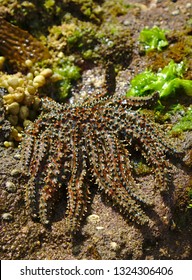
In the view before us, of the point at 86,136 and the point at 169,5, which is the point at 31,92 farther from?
the point at 169,5

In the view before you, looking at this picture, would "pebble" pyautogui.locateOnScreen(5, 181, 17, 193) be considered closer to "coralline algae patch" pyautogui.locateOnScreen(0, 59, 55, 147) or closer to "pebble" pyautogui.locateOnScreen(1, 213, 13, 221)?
"pebble" pyautogui.locateOnScreen(1, 213, 13, 221)

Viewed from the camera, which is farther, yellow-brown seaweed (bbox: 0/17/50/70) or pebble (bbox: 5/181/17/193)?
yellow-brown seaweed (bbox: 0/17/50/70)

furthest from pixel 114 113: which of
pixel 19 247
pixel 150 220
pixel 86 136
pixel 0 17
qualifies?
pixel 0 17

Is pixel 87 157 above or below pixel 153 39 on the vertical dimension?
below

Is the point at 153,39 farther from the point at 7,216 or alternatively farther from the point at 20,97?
the point at 7,216

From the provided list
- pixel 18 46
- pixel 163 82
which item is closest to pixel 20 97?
pixel 18 46

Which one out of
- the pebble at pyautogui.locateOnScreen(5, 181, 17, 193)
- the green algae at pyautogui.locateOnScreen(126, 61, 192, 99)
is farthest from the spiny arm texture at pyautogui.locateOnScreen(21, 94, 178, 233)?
the green algae at pyautogui.locateOnScreen(126, 61, 192, 99)
